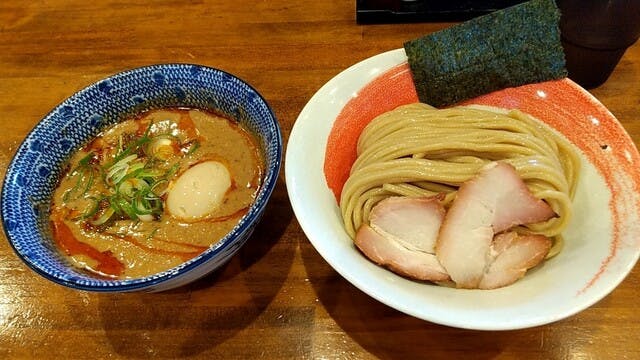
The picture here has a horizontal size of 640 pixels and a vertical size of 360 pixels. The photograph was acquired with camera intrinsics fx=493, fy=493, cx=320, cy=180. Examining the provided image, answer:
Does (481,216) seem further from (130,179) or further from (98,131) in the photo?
(98,131)

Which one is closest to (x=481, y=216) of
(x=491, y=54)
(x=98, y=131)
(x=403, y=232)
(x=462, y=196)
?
(x=462, y=196)


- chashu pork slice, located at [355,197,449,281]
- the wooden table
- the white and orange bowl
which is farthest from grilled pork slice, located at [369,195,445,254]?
the wooden table

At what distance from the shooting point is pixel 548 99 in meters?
1.58

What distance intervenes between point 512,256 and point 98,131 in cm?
140

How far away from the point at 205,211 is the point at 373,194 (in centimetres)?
51

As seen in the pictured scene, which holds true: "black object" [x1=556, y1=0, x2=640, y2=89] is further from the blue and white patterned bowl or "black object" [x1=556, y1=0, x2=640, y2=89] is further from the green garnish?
the green garnish

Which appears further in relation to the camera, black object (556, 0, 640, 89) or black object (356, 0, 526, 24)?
black object (356, 0, 526, 24)

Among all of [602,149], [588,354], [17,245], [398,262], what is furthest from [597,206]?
[17,245]

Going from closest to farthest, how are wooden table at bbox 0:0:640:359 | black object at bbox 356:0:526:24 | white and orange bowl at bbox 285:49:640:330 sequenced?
white and orange bowl at bbox 285:49:640:330, wooden table at bbox 0:0:640:359, black object at bbox 356:0:526:24

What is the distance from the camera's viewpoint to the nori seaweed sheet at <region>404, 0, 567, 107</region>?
1.56 meters

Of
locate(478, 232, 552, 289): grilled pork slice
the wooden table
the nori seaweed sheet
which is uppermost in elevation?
the nori seaweed sheet

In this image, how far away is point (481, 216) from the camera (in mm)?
1258

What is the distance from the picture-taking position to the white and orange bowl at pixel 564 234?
112cm

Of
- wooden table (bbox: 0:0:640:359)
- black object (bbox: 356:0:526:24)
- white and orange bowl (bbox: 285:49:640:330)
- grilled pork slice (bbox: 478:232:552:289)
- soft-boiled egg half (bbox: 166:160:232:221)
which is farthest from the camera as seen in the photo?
black object (bbox: 356:0:526:24)
